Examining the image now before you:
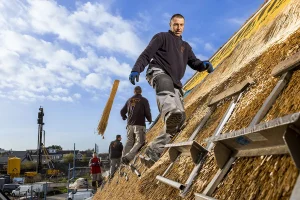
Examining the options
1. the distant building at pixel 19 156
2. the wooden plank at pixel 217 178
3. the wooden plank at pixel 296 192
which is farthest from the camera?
the distant building at pixel 19 156

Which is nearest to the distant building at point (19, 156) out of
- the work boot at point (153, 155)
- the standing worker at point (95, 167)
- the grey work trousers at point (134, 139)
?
the standing worker at point (95, 167)

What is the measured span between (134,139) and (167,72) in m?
3.62

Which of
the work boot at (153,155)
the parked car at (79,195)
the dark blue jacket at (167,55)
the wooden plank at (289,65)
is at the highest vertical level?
the dark blue jacket at (167,55)

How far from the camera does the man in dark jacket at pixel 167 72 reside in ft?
12.6

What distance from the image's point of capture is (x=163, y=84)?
395 cm

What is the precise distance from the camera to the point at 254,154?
1.77 meters

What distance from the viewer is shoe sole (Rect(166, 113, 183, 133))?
385 cm

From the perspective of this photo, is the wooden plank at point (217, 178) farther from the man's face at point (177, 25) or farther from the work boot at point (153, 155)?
the man's face at point (177, 25)

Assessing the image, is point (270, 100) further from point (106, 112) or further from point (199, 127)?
point (106, 112)

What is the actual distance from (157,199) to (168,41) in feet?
7.01

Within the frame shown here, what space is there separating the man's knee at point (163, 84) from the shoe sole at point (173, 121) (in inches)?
13.6

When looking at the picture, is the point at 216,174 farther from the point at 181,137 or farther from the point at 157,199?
the point at 181,137

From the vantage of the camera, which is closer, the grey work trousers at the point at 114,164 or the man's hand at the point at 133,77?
the man's hand at the point at 133,77

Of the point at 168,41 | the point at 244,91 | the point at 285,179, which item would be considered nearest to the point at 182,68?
the point at 168,41
